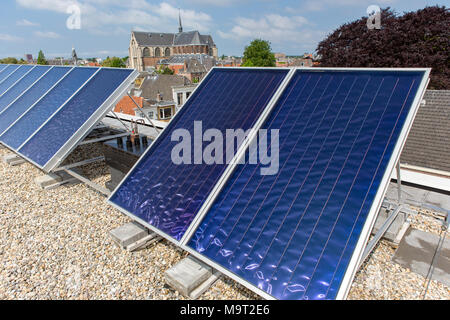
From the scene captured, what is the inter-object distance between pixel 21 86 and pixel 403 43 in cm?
2818

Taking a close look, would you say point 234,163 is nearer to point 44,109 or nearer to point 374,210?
point 374,210

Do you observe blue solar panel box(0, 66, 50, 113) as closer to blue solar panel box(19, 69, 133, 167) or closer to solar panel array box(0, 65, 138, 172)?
solar panel array box(0, 65, 138, 172)

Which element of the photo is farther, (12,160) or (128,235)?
(12,160)

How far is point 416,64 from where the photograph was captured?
75.1 ft

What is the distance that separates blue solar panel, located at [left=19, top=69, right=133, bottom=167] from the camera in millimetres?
6426

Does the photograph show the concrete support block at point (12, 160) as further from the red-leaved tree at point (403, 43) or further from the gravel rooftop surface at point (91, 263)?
the red-leaved tree at point (403, 43)

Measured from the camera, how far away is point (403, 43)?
2405 centimetres

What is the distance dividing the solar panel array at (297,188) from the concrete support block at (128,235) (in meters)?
0.62

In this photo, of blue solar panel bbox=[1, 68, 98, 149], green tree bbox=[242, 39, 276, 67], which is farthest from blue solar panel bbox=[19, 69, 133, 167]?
green tree bbox=[242, 39, 276, 67]

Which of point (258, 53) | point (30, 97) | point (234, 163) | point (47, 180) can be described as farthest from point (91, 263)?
point (258, 53)

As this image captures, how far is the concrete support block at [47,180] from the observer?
7.41 meters

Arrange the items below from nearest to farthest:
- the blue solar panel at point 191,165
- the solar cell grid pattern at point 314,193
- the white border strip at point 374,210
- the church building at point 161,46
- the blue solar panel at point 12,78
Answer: the white border strip at point 374,210 < the solar cell grid pattern at point 314,193 < the blue solar panel at point 191,165 < the blue solar panel at point 12,78 < the church building at point 161,46

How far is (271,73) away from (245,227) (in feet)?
9.92

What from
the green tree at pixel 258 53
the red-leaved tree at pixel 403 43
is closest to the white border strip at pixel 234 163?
the red-leaved tree at pixel 403 43
